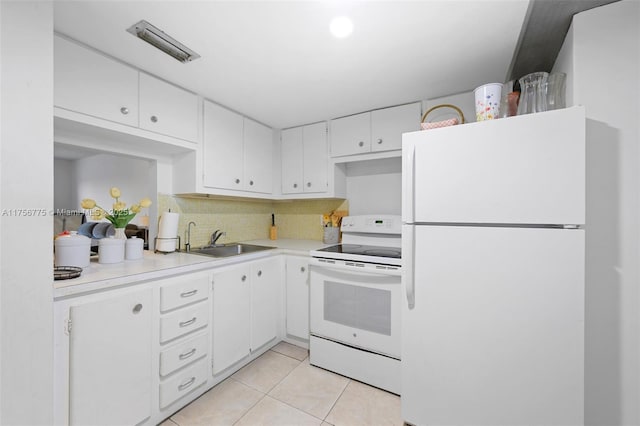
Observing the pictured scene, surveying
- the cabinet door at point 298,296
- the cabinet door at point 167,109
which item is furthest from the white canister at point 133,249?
the cabinet door at point 298,296

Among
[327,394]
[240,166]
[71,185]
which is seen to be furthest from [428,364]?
[71,185]

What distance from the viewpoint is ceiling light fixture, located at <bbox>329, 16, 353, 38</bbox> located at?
130 centimetres

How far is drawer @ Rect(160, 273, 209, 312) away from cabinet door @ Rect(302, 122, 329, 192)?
4.57ft

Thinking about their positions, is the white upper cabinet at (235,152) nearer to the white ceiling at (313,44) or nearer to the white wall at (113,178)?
the white ceiling at (313,44)

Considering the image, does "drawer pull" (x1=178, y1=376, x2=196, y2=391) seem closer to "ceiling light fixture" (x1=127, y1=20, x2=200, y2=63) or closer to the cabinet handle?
the cabinet handle

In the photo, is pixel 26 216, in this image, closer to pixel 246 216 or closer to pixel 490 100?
pixel 246 216

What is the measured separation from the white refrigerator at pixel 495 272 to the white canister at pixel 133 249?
177 cm

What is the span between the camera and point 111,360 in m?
1.31

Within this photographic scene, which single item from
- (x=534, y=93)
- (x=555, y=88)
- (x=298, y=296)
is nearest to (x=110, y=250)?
(x=298, y=296)

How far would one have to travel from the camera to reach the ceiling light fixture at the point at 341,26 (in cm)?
130

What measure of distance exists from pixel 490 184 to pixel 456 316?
2.27ft

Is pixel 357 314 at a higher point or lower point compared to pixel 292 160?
lower

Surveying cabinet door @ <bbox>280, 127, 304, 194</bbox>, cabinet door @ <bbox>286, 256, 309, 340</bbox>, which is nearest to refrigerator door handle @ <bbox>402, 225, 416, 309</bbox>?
cabinet door @ <bbox>286, 256, 309, 340</bbox>

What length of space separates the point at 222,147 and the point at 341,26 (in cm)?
143
